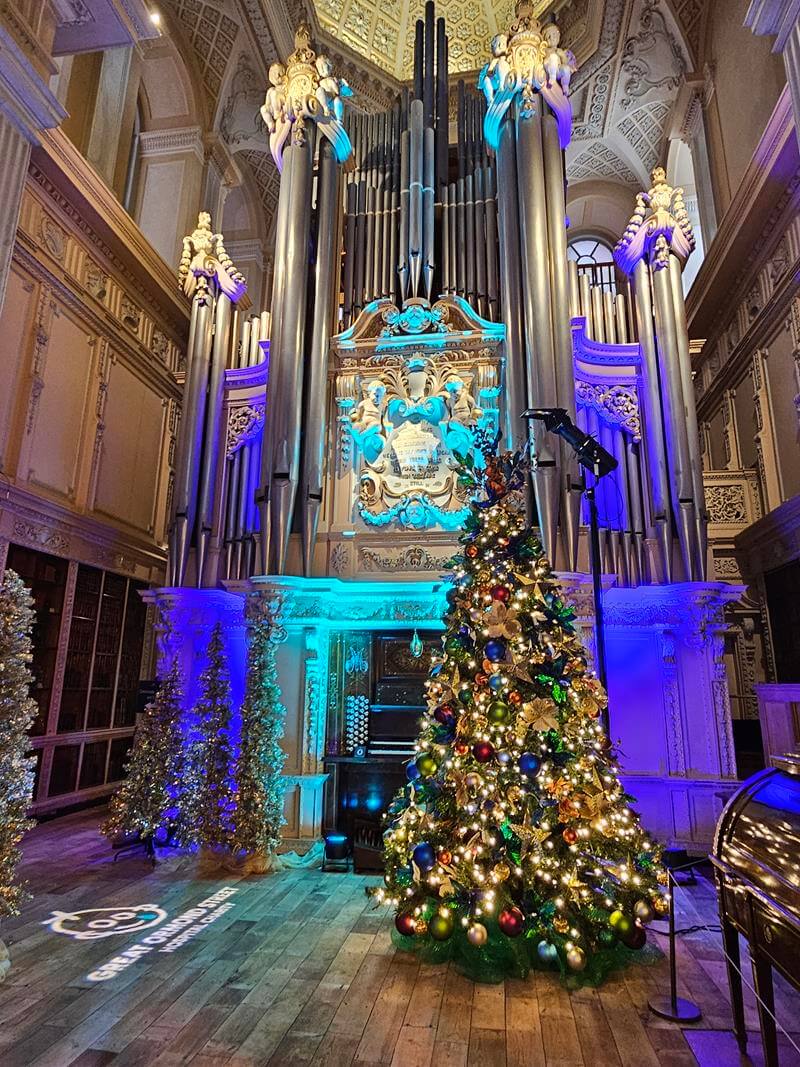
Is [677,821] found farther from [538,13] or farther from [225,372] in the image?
[538,13]

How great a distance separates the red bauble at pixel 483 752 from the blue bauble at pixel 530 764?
0.15 metres

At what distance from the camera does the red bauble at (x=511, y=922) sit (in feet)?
9.39

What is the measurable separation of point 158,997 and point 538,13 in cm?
1287

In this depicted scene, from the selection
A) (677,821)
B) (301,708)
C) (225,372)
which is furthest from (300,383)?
(677,821)

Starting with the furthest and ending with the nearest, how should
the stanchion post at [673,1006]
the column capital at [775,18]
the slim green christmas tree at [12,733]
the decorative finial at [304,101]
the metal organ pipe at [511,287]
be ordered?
the decorative finial at [304,101] → the metal organ pipe at [511,287] → the column capital at [775,18] → the slim green christmas tree at [12,733] → the stanchion post at [673,1006]

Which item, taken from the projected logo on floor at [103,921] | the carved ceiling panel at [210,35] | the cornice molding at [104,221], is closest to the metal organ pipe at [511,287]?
the projected logo on floor at [103,921]

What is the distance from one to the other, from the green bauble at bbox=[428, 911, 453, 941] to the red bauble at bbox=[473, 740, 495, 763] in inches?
29.0

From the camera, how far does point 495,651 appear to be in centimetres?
326

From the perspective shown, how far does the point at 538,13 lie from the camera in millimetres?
9828

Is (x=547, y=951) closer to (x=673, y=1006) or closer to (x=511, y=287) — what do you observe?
(x=673, y=1006)

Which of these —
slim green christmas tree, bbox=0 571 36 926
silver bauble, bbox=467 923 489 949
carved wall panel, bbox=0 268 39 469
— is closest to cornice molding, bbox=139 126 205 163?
carved wall panel, bbox=0 268 39 469

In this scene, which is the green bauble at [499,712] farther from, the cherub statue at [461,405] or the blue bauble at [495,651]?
the cherub statue at [461,405]

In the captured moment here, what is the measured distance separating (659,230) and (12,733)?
6532 millimetres

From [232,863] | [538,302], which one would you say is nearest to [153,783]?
[232,863]
